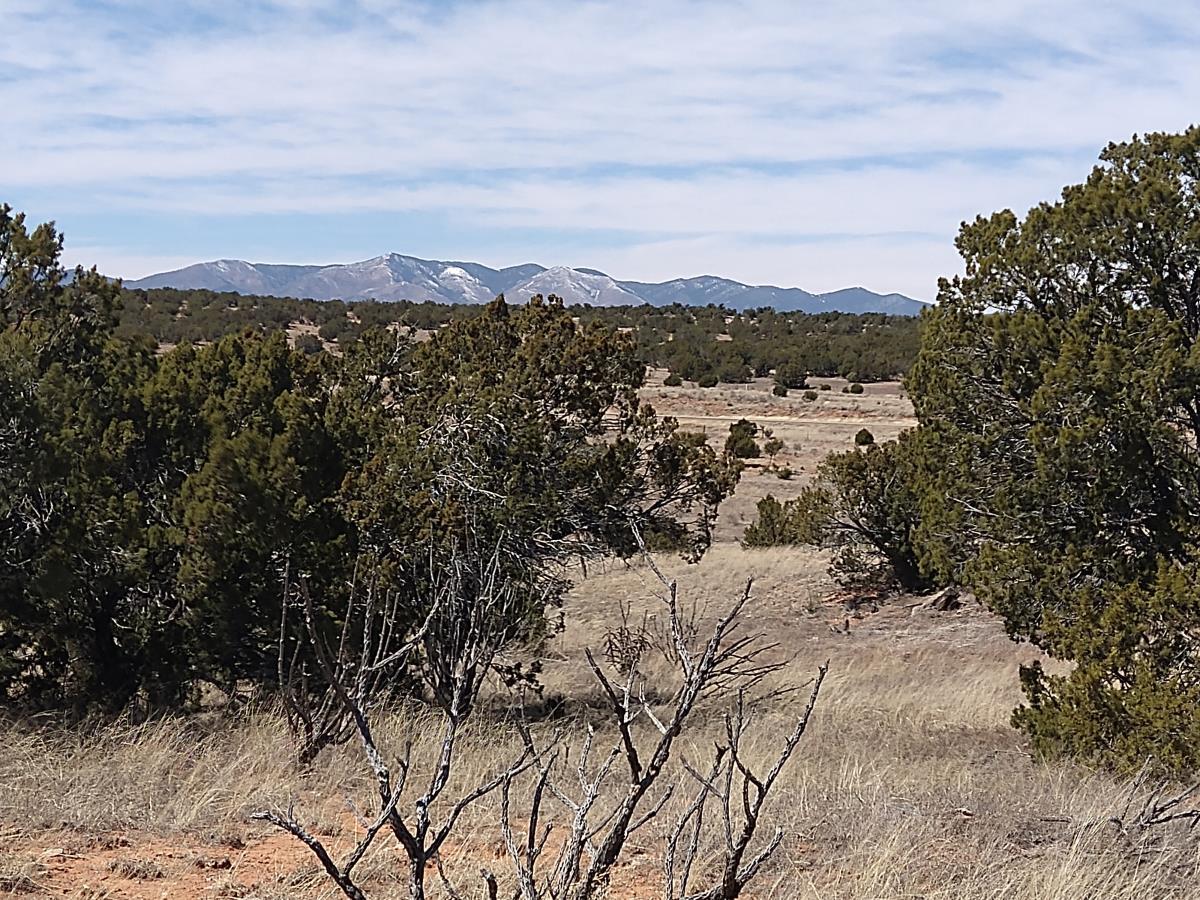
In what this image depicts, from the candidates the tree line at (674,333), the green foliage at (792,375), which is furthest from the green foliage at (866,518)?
the green foliage at (792,375)

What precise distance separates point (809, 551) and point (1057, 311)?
524 inches

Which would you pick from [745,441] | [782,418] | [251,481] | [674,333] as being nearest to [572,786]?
[251,481]

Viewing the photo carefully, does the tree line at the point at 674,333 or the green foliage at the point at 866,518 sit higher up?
the tree line at the point at 674,333

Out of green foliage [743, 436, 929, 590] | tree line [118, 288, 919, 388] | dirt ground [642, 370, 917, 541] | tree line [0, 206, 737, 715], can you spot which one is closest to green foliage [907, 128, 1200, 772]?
tree line [0, 206, 737, 715]

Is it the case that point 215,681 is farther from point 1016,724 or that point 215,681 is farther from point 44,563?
point 1016,724

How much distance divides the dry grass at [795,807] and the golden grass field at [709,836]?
16 millimetres

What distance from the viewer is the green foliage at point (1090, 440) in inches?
333

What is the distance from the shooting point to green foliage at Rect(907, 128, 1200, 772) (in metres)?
8.46

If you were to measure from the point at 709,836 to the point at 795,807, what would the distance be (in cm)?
76

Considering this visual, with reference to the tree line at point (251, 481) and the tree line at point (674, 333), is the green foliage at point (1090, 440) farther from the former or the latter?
the tree line at point (674, 333)

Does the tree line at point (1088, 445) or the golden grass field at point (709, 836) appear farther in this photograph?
the tree line at point (1088, 445)

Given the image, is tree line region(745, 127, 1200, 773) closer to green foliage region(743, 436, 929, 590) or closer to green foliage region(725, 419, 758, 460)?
green foliage region(743, 436, 929, 590)

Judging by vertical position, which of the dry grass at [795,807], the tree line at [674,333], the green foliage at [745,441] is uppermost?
the tree line at [674,333]

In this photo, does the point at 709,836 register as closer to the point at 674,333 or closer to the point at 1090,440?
the point at 1090,440
